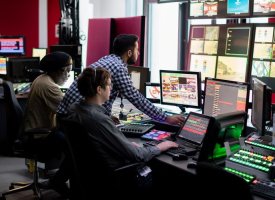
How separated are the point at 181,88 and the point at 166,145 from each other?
40.5 inches

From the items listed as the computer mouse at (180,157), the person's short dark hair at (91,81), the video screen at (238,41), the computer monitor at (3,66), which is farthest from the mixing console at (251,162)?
the computer monitor at (3,66)

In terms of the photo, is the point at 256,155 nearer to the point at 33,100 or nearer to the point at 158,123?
the point at 158,123

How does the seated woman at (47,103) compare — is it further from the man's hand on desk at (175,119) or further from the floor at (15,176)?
the man's hand on desk at (175,119)

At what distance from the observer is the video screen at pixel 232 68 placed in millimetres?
3345

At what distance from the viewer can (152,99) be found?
3.76 m

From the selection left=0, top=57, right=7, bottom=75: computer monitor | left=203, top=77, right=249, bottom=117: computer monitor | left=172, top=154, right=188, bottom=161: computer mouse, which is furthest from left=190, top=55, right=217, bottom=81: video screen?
left=0, top=57, right=7, bottom=75: computer monitor

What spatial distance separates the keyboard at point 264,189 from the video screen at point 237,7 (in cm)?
185

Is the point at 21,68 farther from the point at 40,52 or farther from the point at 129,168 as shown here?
the point at 129,168

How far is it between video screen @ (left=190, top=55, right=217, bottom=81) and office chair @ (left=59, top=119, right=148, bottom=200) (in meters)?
1.56

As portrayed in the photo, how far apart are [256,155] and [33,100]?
6.32 feet

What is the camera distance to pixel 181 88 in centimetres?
343

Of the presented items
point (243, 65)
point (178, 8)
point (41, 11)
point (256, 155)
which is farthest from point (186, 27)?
point (41, 11)

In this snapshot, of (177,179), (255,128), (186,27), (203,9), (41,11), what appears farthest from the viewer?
(41,11)

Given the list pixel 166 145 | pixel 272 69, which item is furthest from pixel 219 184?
pixel 272 69
